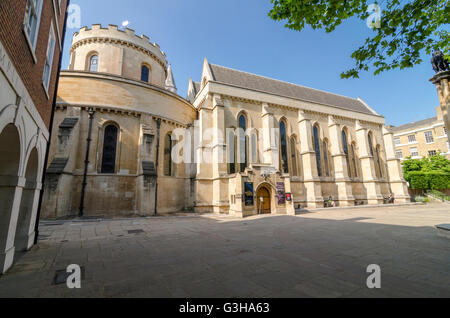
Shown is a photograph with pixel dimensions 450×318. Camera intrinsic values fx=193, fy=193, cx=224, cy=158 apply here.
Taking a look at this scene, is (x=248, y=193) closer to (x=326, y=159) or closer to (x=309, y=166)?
(x=309, y=166)

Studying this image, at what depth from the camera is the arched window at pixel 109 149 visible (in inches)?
611

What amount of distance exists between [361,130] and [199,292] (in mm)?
32822

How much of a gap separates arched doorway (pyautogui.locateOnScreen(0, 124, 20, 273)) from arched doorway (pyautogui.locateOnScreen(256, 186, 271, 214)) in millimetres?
15413

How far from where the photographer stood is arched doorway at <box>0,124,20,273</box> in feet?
14.3

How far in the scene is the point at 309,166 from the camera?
74.5 ft

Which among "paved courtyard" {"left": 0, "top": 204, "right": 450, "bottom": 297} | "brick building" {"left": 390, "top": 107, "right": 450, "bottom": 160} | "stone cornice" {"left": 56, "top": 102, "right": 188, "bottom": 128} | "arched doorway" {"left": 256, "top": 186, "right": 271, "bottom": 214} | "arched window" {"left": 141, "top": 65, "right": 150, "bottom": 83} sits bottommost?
"paved courtyard" {"left": 0, "top": 204, "right": 450, "bottom": 297}

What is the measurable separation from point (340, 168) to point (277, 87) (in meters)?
13.9

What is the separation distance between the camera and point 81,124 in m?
15.1

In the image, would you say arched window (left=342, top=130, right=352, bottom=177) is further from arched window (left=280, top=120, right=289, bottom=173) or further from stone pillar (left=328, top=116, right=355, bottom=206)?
arched window (left=280, top=120, right=289, bottom=173)

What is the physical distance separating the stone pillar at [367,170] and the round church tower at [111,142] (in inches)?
952

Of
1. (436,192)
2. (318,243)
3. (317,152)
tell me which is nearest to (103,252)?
(318,243)

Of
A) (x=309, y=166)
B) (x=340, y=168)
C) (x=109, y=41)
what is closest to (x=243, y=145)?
(x=309, y=166)

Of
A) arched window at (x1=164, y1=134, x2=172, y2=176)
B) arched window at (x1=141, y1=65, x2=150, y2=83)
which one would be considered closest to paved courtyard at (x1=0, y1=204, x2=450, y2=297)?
arched window at (x1=164, y1=134, x2=172, y2=176)

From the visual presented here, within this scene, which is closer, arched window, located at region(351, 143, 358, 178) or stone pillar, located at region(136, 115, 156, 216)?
stone pillar, located at region(136, 115, 156, 216)
